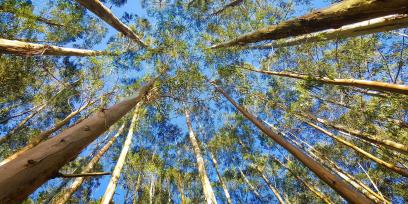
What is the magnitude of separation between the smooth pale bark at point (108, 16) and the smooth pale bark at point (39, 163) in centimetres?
588

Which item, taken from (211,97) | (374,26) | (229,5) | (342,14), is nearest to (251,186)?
(211,97)

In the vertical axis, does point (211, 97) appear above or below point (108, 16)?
below

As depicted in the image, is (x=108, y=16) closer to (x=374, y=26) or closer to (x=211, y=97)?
(x=211, y=97)

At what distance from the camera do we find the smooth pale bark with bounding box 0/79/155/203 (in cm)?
208

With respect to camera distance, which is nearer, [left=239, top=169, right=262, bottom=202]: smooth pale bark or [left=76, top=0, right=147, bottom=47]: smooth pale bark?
[left=76, top=0, right=147, bottom=47]: smooth pale bark

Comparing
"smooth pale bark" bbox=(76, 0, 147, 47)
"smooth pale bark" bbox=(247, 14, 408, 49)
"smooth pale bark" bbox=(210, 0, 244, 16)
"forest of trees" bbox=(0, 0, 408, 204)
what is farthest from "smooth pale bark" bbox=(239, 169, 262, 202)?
"smooth pale bark" bbox=(247, 14, 408, 49)

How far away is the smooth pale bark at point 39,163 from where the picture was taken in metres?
2.08

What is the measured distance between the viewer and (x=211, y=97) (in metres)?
11.4

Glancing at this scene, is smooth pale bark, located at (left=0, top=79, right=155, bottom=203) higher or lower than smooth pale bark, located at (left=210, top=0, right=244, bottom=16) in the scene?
lower

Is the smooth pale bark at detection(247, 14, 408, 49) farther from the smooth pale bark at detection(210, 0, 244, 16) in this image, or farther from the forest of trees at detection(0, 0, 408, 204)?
the smooth pale bark at detection(210, 0, 244, 16)

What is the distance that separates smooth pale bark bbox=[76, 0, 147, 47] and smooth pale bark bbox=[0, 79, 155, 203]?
19.3 feet

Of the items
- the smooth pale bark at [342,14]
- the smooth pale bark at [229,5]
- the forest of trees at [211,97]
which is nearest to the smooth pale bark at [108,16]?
the forest of trees at [211,97]

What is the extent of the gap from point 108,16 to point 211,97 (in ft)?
15.4

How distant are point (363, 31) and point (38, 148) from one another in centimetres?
633
